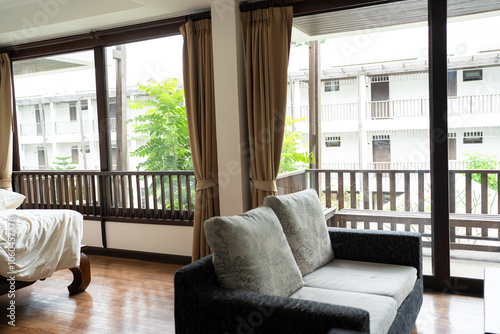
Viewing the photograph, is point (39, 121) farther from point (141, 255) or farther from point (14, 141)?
point (141, 255)

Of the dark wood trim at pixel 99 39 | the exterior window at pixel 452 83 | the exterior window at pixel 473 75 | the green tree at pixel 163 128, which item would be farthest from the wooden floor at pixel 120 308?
the dark wood trim at pixel 99 39

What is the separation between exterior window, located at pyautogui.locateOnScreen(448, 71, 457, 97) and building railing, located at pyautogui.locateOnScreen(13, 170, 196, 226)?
2413 mm

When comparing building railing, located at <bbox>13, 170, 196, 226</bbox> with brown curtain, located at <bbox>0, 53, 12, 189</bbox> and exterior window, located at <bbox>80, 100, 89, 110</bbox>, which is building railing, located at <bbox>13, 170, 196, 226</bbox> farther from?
exterior window, located at <bbox>80, 100, 89, 110</bbox>

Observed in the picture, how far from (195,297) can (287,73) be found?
2306mm

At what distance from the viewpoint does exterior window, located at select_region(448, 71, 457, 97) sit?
3305 mm

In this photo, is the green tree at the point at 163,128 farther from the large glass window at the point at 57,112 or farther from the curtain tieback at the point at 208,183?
the large glass window at the point at 57,112

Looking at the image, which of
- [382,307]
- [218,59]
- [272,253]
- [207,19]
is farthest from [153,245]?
[382,307]

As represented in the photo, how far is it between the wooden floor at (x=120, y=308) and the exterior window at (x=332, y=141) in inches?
55.2

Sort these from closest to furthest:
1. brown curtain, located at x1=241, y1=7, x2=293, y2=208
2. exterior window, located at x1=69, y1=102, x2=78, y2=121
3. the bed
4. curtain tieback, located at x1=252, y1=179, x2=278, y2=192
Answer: the bed → brown curtain, located at x1=241, y1=7, x2=293, y2=208 → curtain tieback, located at x1=252, y1=179, x2=278, y2=192 → exterior window, located at x1=69, y1=102, x2=78, y2=121

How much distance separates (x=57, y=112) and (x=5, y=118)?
0.69 meters

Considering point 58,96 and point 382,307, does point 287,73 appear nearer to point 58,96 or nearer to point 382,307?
point 382,307

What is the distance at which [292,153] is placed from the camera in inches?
155

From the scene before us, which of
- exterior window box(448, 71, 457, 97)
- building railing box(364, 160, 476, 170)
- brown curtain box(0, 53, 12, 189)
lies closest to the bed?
brown curtain box(0, 53, 12, 189)

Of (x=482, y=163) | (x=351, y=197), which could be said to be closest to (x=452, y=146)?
(x=482, y=163)
